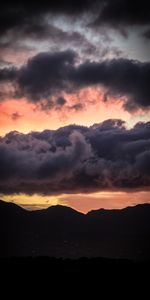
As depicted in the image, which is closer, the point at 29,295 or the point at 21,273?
the point at 29,295

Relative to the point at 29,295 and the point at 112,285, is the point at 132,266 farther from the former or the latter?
the point at 29,295

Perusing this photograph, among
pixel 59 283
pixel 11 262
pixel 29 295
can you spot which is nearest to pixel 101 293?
pixel 59 283

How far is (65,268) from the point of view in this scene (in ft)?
148

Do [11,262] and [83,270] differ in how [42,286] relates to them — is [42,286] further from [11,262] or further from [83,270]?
[11,262]

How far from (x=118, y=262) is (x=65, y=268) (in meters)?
7.63

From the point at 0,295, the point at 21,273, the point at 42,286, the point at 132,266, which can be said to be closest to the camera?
the point at 0,295

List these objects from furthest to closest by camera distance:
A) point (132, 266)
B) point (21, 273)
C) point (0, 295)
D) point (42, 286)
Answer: point (132, 266) < point (21, 273) < point (42, 286) < point (0, 295)

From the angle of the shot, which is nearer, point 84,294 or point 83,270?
point 84,294

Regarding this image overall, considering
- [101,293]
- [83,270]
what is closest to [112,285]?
[101,293]

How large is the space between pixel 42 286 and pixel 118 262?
1282 centimetres

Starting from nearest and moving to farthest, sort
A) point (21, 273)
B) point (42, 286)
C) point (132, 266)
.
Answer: point (42, 286) < point (21, 273) < point (132, 266)

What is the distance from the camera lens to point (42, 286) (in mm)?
39562

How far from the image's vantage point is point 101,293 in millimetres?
38469

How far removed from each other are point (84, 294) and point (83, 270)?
6449 millimetres
